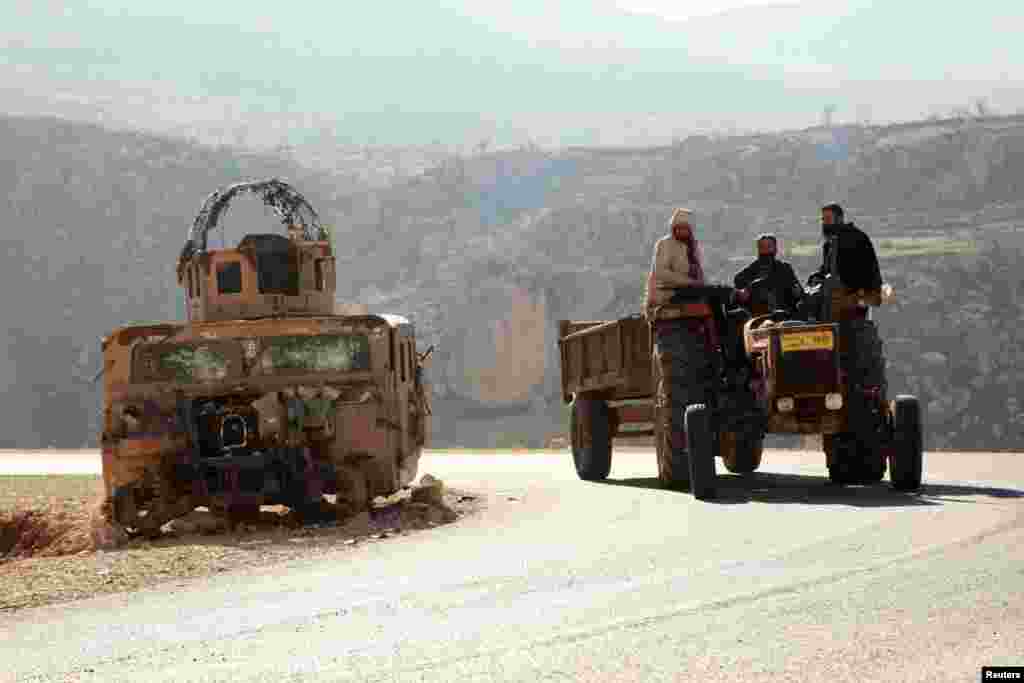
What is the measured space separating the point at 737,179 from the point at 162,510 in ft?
181

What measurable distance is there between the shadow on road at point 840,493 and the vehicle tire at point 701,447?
169 millimetres

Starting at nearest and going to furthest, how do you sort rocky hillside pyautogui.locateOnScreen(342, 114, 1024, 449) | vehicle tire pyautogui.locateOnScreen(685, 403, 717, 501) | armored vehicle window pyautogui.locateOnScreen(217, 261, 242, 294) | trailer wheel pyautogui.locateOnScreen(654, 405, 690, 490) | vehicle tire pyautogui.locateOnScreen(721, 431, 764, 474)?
vehicle tire pyautogui.locateOnScreen(685, 403, 717, 501), trailer wheel pyautogui.locateOnScreen(654, 405, 690, 490), armored vehicle window pyautogui.locateOnScreen(217, 261, 242, 294), vehicle tire pyautogui.locateOnScreen(721, 431, 764, 474), rocky hillside pyautogui.locateOnScreen(342, 114, 1024, 449)

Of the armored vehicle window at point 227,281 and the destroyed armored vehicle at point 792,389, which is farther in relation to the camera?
the armored vehicle window at point 227,281

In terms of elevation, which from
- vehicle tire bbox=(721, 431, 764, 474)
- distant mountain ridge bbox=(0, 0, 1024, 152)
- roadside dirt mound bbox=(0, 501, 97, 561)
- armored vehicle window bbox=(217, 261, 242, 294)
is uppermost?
distant mountain ridge bbox=(0, 0, 1024, 152)

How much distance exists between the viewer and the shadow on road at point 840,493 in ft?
46.9

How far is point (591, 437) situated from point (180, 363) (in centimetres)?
600

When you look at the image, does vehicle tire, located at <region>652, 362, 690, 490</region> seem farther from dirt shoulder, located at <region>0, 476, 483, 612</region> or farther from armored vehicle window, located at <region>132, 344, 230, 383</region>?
armored vehicle window, located at <region>132, 344, 230, 383</region>

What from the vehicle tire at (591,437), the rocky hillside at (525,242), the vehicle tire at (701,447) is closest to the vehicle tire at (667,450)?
the vehicle tire at (701,447)

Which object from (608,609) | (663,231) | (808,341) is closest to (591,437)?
(808,341)

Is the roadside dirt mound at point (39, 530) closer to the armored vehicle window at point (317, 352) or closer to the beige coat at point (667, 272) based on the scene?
the armored vehicle window at point (317, 352)

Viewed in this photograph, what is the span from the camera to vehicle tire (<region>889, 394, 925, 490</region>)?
49.9 feet

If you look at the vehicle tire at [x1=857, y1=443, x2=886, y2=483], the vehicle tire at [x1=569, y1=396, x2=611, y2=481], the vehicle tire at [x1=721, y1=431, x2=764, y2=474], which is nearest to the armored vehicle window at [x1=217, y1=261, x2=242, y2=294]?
the vehicle tire at [x1=569, y1=396, x2=611, y2=481]

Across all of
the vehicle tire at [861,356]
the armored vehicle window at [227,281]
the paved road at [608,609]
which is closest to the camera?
the paved road at [608,609]

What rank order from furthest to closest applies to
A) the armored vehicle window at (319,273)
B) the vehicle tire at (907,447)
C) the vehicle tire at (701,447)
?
the armored vehicle window at (319,273)
the vehicle tire at (907,447)
the vehicle tire at (701,447)
